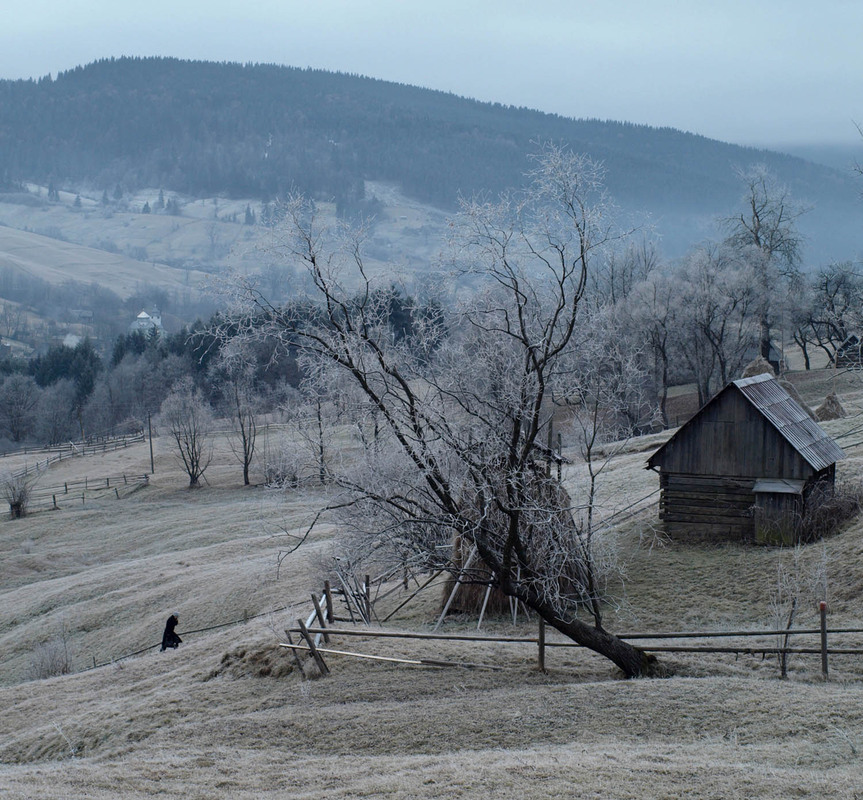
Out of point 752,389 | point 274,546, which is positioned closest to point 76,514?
point 274,546

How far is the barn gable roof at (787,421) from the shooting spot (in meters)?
21.8

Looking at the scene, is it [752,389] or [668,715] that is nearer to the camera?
[668,715]

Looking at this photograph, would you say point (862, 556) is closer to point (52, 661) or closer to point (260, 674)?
point (260, 674)

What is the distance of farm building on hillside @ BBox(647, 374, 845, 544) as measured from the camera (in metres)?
21.5

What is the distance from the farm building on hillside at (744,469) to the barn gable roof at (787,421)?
0.08 feet

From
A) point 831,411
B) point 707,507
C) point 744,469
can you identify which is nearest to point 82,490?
point 831,411

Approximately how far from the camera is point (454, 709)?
12742 mm

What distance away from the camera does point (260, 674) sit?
1563cm

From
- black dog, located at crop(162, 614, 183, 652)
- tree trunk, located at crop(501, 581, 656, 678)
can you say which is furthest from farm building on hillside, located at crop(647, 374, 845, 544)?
black dog, located at crop(162, 614, 183, 652)

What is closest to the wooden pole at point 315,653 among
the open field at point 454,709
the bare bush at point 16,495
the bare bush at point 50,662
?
the open field at point 454,709

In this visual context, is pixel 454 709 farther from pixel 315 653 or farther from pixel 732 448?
pixel 732 448

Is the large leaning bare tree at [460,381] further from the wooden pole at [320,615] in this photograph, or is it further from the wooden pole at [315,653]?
the wooden pole at [320,615]

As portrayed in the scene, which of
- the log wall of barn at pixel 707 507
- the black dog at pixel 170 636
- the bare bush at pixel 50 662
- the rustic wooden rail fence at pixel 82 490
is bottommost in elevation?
the bare bush at pixel 50 662

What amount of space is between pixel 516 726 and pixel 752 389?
45.0 ft
